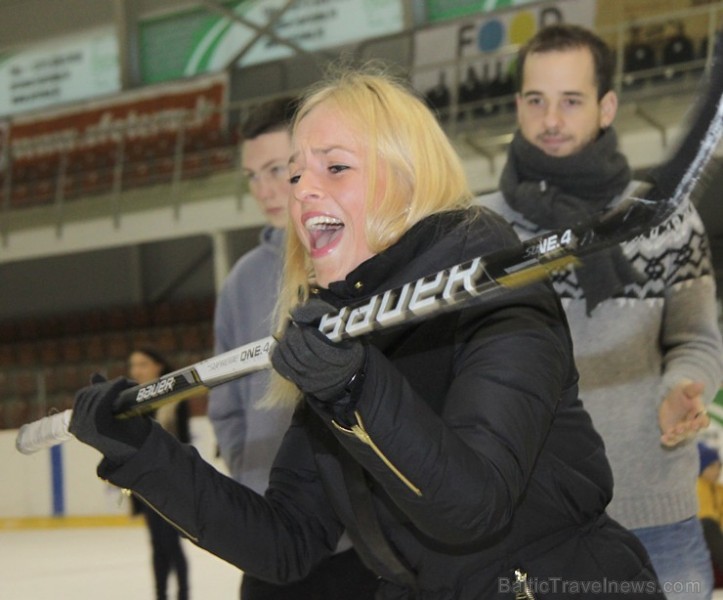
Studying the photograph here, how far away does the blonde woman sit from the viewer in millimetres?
1282

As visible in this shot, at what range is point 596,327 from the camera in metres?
2.24

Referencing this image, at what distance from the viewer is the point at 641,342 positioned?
A: 2238mm

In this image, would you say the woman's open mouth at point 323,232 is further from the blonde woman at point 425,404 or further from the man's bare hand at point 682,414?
the man's bare hand at point 682,414

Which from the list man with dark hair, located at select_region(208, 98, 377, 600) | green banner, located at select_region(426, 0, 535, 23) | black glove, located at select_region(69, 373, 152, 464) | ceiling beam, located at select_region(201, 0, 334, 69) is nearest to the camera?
black glove, located at select_region(69, 373, 152, 464)

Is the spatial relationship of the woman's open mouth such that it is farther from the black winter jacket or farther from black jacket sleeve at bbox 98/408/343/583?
black jacket sleeve at bbox 98/408/343/583

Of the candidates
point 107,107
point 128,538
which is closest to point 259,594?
point 128,538

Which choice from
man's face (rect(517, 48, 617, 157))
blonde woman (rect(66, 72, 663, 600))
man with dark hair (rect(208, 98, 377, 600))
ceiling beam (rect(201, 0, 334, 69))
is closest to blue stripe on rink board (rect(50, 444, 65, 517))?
ceiling beam (rect(201, 0, 334, 69))

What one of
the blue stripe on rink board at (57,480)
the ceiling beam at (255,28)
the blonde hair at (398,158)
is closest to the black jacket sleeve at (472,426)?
the blonde hair at (398,158)

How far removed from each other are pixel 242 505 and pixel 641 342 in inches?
34.6

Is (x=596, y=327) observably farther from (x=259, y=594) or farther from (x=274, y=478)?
(x=259, y=594)

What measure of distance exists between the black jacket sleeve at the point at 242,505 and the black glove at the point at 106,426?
0.05ft

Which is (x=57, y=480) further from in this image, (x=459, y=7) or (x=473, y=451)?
(x=473, y=451)

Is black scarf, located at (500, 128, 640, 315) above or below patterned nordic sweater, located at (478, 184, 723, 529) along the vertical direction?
above

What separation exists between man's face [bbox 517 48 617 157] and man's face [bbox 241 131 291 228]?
2.34 feet
